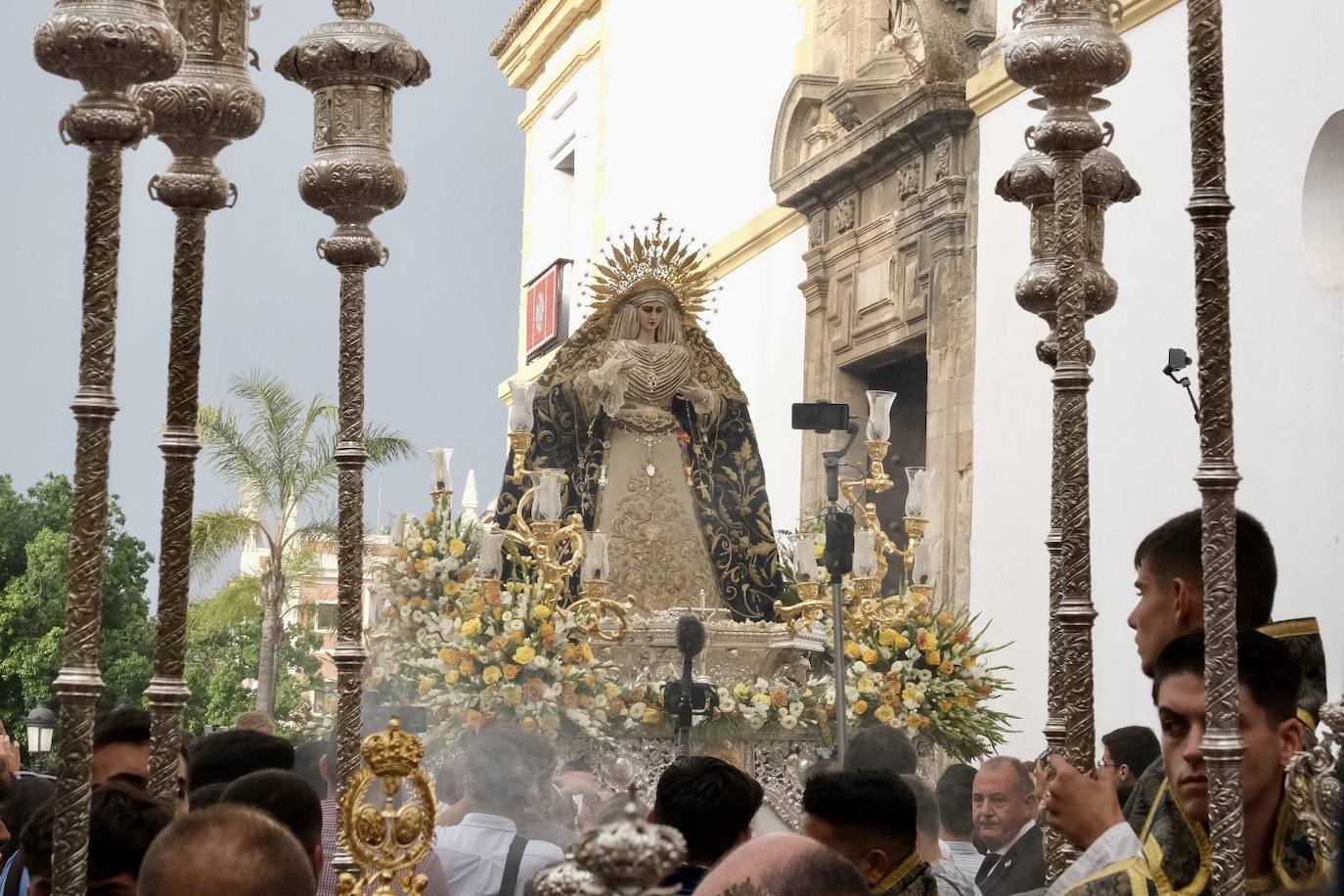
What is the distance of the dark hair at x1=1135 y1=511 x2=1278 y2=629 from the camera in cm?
365

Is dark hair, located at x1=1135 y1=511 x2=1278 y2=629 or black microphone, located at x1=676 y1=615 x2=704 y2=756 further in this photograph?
black microphone, located at x1=676 y1=615 x2=704 y2=756

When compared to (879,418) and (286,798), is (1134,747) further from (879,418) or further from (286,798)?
(879,418)

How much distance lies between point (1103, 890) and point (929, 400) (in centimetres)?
1033

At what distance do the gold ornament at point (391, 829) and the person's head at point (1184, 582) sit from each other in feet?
4.15

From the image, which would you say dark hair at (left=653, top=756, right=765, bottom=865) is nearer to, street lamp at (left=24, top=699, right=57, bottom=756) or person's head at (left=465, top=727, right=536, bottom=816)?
person's head at (left=465, top=727, right=536, bottom=816)

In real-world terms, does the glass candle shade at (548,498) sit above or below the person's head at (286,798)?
above

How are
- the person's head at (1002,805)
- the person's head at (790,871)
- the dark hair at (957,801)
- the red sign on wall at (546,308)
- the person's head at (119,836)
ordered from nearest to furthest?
the person's head at (790,871) < the person's head at (119,836) < the person's head at (1002,805) < the dark hair at (957,801) < the red sign on wall at (546,308)

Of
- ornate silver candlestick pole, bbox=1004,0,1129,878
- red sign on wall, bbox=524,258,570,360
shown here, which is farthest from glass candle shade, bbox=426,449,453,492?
red sign on wall, bbox=524,258,570,360

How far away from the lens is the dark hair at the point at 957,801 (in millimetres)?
6320

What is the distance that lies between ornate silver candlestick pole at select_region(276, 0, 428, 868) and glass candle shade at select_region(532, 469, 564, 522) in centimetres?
344

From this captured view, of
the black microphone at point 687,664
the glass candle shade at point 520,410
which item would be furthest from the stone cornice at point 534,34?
the black microphone at point 687,664

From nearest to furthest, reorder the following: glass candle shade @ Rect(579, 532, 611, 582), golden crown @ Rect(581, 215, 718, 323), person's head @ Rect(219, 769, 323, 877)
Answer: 1. person's head @ Rect(219, 769, 323, 877)
2. glass candle shade @ Rect(579, 532, 611, 582)
3. golden crown @ Rect(581, 215, 718, 323)

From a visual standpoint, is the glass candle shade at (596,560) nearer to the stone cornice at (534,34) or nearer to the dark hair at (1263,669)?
the dark hair at (1263,669)

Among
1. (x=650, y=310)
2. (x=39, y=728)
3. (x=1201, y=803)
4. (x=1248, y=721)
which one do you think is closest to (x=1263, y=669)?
(x=1248, y=721)
